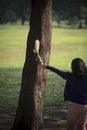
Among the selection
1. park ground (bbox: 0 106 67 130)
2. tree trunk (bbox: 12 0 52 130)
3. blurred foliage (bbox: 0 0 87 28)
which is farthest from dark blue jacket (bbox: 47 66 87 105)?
blurred foliage (bbox: 0 0 87 28)

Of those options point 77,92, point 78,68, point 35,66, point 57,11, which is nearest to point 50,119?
point 35,66

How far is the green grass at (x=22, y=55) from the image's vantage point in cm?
963

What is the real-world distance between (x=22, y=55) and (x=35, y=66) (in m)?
2.91

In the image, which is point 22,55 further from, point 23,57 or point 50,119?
point 50,119

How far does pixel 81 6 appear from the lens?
9812 mm

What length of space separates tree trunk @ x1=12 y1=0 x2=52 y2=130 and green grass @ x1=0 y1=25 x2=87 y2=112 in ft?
8.15

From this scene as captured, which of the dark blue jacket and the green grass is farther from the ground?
A: the dark blue jacket

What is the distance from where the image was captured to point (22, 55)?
31.9ft

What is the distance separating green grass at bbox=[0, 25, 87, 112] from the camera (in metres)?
9.63

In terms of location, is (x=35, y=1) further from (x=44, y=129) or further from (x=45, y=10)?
(x=44, y=129)

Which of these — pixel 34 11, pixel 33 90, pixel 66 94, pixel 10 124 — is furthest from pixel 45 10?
pixel 10 124

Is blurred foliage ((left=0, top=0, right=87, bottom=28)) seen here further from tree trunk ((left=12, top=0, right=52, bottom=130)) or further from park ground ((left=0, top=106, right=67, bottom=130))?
tree trunk ((left=12, top=0, right=52, bottom=130))

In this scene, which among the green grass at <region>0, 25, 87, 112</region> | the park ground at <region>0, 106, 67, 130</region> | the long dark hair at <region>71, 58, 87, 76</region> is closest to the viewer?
the long dark hair at <region>71, 58, 87, 76</region>

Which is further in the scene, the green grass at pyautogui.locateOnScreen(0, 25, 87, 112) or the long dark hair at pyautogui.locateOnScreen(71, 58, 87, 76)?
the green grass at pyautogui.locateOnScreen(0, 25, 87, 112)
